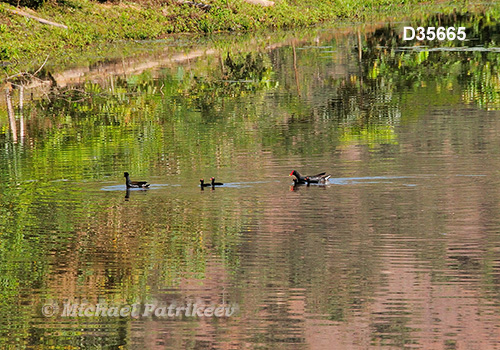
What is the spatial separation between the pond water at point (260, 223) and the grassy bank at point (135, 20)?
18819 millimetres

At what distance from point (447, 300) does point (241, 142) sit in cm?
1556

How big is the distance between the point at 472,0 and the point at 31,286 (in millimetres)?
82074

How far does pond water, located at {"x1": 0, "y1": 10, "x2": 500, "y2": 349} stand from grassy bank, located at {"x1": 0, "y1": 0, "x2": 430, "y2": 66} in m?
18.8

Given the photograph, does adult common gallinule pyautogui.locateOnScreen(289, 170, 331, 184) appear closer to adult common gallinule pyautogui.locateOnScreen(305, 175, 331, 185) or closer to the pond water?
adult common gallinule pyautogui.locateOnScreen(305, 175, 331, 185)

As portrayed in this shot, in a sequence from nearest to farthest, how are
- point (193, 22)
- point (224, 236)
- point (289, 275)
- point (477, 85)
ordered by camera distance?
point (289, 275) → point (224, 236) → point (477, 85) → point (193, 22)

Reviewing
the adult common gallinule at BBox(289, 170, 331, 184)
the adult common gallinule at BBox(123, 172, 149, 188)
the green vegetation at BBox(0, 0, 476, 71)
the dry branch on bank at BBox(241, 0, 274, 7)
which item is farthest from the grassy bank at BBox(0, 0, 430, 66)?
the adult common gallinule at BBox(289, 170, 331, 184)

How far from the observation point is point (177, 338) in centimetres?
1400

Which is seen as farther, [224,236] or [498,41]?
[498,41]

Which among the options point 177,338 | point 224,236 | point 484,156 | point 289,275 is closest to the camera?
point 177,338

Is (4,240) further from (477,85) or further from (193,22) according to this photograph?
(193,22)

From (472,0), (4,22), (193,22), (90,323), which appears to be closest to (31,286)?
(90,323)

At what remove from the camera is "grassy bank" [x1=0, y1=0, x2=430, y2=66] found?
191 ft

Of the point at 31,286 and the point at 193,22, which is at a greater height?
the point at 193,22

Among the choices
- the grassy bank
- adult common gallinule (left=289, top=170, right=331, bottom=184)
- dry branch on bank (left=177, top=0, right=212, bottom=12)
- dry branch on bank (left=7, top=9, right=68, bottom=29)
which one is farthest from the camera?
dry branch on bank (left=177, top=0, right=212, bottom=12)
